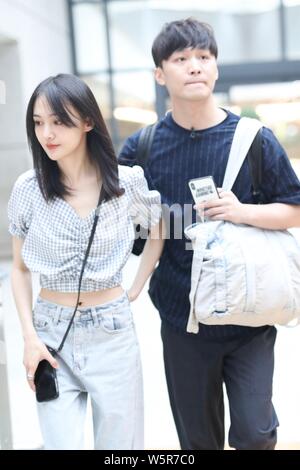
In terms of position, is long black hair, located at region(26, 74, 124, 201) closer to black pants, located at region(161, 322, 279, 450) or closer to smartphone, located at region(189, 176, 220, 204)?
smartphone, located at region(189, 176, 220, 204)

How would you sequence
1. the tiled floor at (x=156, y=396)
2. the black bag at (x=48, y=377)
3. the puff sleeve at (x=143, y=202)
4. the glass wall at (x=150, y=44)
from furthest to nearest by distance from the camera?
the glass wall at (x=150, y=44)
the tiled floor at (x=156, y=396)
the puff sleeve at (x=143, y=202)
the black bag at (x=48, y=377)

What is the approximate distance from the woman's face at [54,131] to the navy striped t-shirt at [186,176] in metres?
0.41

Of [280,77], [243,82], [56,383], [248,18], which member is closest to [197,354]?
[56,383]

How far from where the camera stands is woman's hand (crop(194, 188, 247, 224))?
1.98 metres

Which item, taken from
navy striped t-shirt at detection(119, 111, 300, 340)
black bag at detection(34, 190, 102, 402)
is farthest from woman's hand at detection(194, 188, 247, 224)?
black bag at detection(34, 190, 102, 402)

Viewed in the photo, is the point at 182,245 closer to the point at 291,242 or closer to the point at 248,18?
the point at 291,242

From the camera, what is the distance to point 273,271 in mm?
1970

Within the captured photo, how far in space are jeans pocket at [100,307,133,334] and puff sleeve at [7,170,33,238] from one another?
340 millimetres

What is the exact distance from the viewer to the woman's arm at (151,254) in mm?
2131

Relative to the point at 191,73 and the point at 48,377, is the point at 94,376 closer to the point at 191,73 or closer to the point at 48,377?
the point at 48,377

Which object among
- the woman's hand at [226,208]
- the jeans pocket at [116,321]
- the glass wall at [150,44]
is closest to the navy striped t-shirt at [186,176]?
the woman's hand at [226,208]

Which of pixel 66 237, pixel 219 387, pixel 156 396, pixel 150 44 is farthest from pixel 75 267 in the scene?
pixel 150 44

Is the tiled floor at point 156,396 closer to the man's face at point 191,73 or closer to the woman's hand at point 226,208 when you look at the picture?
the woman's hand at point 226,208

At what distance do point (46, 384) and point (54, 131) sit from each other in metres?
0.68
